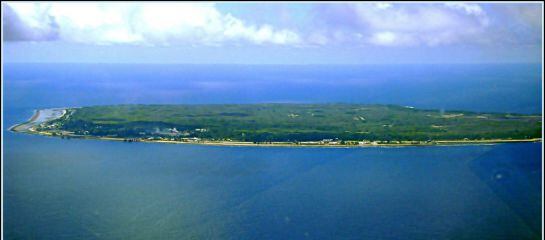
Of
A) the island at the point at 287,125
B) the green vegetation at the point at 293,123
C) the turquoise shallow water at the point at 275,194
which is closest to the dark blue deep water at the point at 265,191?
the turquoise shallow water at the point at 275,194

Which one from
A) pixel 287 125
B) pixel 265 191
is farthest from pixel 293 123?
pixel 265 191

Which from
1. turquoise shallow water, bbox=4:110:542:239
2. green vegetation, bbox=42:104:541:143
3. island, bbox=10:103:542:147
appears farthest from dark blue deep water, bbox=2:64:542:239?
green vegetation, bbox=42:104:541:143

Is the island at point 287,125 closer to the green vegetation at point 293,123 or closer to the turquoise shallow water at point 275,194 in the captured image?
the green vegetation at point 293,123

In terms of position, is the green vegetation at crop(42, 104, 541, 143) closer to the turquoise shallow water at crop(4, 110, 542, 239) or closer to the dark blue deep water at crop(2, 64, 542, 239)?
the dark blue deep water at crop(2, 64, 542, 239)

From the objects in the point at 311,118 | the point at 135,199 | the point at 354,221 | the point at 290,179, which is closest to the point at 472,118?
the point at 311,118

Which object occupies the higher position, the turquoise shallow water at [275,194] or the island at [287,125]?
the island at [287,125]

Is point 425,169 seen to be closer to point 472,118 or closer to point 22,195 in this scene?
point 472,118

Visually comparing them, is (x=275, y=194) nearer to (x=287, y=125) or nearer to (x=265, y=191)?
(x=265, y=191)
